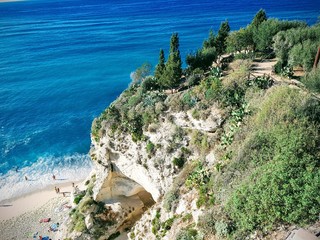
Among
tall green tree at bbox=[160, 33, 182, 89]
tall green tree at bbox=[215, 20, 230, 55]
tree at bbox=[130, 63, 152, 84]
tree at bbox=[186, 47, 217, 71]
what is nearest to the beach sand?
tree at bbox=[130, 63, 152, 84]

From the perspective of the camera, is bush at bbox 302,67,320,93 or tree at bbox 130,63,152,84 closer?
bush at bbox 302,67,320,93

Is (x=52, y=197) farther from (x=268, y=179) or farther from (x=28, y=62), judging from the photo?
(x=28, y=62)

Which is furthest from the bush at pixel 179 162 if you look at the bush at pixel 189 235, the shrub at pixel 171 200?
the bush at pixel 189 235

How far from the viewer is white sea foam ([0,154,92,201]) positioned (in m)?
50.3

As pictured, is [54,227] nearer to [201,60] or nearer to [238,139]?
[238,139]

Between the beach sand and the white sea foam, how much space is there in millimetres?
1690

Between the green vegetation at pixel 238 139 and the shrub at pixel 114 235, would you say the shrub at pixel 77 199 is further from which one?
the shrub at pixel 114 235

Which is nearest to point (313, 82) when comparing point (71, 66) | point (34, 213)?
point (34, 213)

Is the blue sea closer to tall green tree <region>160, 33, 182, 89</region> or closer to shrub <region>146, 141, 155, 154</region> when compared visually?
shrub <region>146, 141, 155, 154</region>

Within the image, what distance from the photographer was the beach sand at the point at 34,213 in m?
41.4

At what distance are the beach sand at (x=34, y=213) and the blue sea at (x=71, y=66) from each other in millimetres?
2433

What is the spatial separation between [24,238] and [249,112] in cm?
3503

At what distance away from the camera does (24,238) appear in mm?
40750

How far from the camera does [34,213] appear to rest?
147 feet
